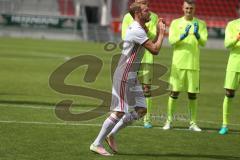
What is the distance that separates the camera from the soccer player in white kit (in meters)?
9.25

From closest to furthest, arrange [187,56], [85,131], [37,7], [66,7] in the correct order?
[85,131]
[187,56]
[37,7]
[66,7]

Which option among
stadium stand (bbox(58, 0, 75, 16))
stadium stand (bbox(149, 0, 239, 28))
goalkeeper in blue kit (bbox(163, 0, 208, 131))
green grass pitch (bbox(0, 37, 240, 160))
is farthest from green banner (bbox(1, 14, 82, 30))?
goalkeeper in blue kit (bbox(163, 0, 208, 131))

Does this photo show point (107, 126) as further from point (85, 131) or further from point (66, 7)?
point (66, 7)

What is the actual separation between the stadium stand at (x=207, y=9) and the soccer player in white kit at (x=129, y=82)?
4483 centimetres

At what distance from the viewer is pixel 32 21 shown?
5109 cm

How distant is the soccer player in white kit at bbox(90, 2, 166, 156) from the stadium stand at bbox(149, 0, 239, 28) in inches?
1765

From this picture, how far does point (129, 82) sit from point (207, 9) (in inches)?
1915

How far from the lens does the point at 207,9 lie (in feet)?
188

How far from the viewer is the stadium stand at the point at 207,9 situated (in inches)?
2172

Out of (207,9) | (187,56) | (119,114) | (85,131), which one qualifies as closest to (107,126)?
(119,114)

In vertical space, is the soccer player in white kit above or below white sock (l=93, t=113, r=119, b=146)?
above

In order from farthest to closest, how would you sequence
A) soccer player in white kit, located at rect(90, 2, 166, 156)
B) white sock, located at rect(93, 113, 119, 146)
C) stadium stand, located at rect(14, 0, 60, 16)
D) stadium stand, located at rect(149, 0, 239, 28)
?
stadium stand, located at rect(149, 0, 239, 28) < stadium stand, located at rect(14, 0, 60, 16) < white sock, located at rect(93, 113, 119, 146) < soccer player in white kit, located at rect(90, 2, 166, 156)

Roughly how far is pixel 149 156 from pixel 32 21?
42.5 meters

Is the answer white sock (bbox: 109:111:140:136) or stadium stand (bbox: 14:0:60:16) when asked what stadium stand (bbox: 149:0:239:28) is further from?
white sock (bbox: 109:111:140:136)
